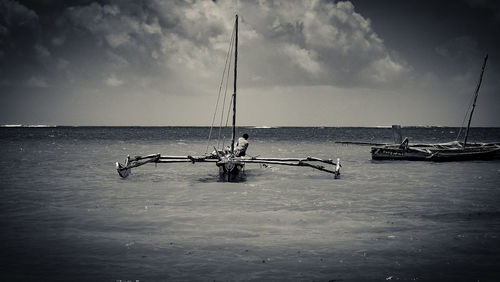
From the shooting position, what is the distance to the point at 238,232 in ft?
33.6

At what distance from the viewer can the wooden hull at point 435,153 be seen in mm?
32844

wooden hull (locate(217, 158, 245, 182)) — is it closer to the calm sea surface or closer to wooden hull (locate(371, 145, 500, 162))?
the calm sea surface

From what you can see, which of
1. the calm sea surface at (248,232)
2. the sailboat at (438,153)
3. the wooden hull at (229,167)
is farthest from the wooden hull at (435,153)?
the wooden hull at (229,167)

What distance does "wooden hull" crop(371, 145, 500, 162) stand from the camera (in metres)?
32.8

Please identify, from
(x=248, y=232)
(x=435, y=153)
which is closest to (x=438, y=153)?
(x=435, y=153)

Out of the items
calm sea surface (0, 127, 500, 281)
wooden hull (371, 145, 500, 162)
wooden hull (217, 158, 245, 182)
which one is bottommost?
calm sea surface (0, 127, 500, 281)

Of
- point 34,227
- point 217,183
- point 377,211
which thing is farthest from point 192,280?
point 217,183

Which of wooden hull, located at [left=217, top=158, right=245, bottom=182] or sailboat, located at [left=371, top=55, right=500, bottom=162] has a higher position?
sailboat, located at [left=371, top=55, right=500, bottom=162]

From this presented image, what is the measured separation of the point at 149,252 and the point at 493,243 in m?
7.97

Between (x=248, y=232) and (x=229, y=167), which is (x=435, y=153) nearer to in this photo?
(x=229, y=167)

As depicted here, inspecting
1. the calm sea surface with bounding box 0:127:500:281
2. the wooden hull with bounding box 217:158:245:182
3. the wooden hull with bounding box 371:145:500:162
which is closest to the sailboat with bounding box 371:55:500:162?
the wooden hull with bounding box 371:145:500:162

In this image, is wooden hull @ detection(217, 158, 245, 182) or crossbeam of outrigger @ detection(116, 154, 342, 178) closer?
wooden hull @ detection(217, 158, 245, 182)

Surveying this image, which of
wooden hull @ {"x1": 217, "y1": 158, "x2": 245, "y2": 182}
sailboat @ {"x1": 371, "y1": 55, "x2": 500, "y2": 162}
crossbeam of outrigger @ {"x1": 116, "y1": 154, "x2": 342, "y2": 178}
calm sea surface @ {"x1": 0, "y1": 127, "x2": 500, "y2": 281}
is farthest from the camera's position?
sailboat @ {"x1": 371, "y1": 55, "x2": 500, "y2": 162}

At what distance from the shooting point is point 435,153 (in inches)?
1282
